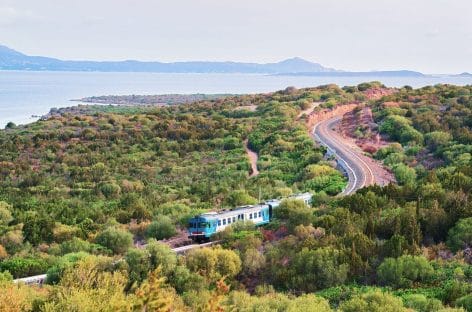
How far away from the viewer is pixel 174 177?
188 feet

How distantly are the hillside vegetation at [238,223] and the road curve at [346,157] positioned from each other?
1305 mm

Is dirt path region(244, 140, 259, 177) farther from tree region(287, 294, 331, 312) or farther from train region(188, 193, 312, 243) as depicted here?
tree region(287, 294, 331, 312)

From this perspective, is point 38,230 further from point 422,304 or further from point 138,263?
point 422,304

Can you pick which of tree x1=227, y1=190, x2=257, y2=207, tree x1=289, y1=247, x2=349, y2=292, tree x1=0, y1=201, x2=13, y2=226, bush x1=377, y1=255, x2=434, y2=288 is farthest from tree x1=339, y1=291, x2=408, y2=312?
tree x1=0, y1=201, x2=13, y2=226

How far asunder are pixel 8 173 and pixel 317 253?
137 ft

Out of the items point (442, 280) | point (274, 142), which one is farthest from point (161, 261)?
point (274, 142)

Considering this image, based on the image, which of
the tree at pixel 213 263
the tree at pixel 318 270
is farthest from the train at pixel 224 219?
the tree at pixel 318 270

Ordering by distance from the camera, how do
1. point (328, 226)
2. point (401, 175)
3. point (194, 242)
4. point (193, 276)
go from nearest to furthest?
point (193, 276)
point (328, 226)
point (194, 242)
point (401, 175)

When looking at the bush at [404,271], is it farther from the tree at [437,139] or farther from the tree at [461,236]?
the tree at [437,139]

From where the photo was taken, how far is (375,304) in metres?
18.6

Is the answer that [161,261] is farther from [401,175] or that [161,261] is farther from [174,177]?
[174,177]

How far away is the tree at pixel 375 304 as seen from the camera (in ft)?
61.0

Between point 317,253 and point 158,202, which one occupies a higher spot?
point 317,253

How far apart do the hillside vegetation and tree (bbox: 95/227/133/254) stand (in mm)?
67
